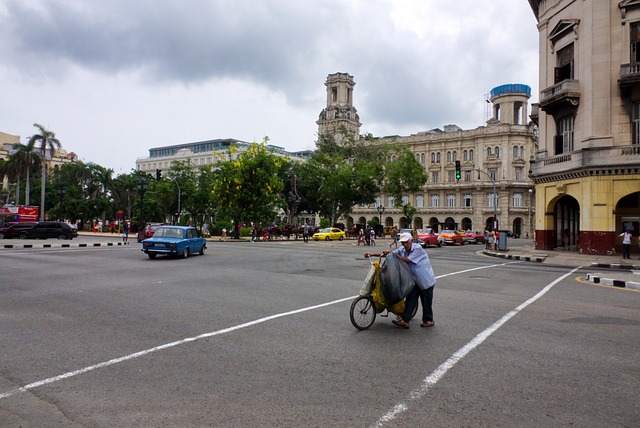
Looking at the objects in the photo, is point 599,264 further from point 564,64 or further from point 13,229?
point 13,229

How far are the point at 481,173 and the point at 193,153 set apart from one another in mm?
73185

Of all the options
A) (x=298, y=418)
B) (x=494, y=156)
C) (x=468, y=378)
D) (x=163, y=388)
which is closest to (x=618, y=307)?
(x=468, y=378)

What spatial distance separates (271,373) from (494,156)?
258 ft

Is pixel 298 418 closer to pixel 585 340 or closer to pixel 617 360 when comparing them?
pixel 617 360

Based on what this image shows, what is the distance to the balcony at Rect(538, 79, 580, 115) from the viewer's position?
26.7m

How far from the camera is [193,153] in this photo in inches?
4673

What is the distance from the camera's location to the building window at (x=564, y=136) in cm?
2802

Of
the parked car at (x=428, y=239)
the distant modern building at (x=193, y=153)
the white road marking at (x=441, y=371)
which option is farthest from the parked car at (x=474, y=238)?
the distant modern building at (x=193, y=153)

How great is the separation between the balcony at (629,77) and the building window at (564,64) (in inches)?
142

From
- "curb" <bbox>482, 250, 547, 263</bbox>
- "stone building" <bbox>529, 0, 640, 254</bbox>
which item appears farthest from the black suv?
"stone building" <bbox>529, 0, 640, 254</bbox>

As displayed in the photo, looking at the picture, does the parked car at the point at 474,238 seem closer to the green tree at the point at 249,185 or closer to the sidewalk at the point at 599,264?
the green tree at the point at 249,185

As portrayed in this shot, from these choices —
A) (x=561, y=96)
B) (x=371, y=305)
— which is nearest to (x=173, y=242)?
(x=371, y=305)

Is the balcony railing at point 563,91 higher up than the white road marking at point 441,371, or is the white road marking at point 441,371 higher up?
the balcony railing at point 563,91

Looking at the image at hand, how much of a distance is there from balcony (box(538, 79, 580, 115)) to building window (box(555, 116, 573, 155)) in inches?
35.4
